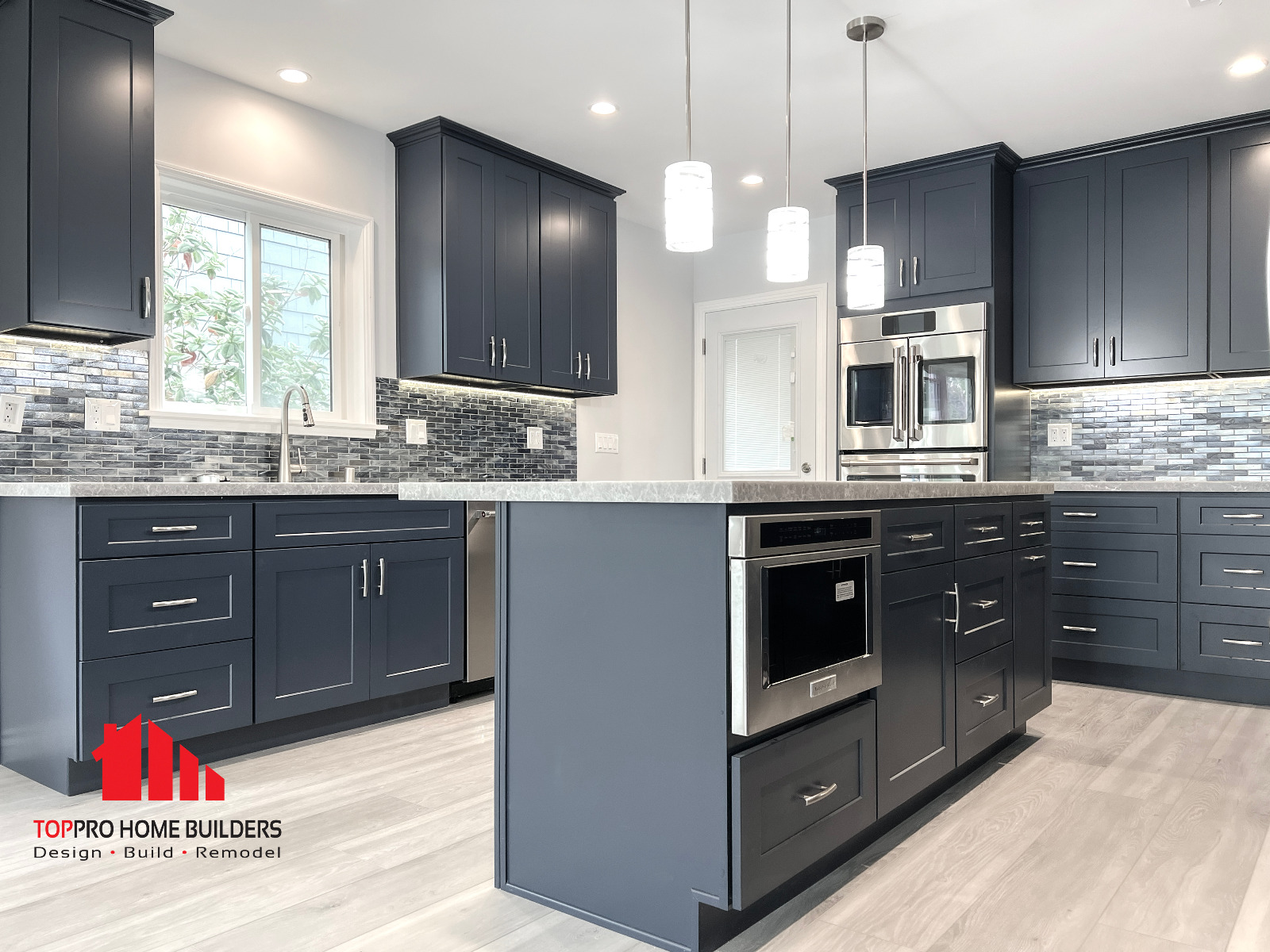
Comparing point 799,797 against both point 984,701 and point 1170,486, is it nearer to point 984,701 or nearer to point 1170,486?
point 984,701

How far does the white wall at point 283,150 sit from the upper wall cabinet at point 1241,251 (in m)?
3.66

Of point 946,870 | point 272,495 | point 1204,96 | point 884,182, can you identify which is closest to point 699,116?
point 884,182

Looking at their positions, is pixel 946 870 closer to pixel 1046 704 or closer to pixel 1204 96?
pixel 1046 704

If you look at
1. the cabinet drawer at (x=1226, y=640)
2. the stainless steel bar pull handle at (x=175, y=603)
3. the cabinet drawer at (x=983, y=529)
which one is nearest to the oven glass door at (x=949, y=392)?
the cabinet drawer at (x=1226, y=640)

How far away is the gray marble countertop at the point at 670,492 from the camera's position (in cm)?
160

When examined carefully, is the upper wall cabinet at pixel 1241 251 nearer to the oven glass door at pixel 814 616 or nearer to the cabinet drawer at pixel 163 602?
the oven glass door at pixel 814 616

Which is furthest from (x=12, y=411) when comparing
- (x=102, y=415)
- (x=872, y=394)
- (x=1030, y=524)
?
(x=872, y=394)

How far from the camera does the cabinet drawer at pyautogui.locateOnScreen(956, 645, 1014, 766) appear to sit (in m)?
2.48

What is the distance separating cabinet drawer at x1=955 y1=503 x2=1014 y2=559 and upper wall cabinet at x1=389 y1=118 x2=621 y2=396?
2.29 meters

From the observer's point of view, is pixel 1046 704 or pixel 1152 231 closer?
pixel 1046 704

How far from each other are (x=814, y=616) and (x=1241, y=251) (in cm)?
343

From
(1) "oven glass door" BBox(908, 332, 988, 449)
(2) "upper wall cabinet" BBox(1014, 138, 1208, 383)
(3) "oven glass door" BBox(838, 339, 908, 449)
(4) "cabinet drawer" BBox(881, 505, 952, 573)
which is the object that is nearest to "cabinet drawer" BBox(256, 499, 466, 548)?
(4) "cabinet drawer" BBox(881, 505, 952, 573)

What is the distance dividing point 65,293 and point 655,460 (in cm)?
350

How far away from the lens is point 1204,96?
12.3ft
